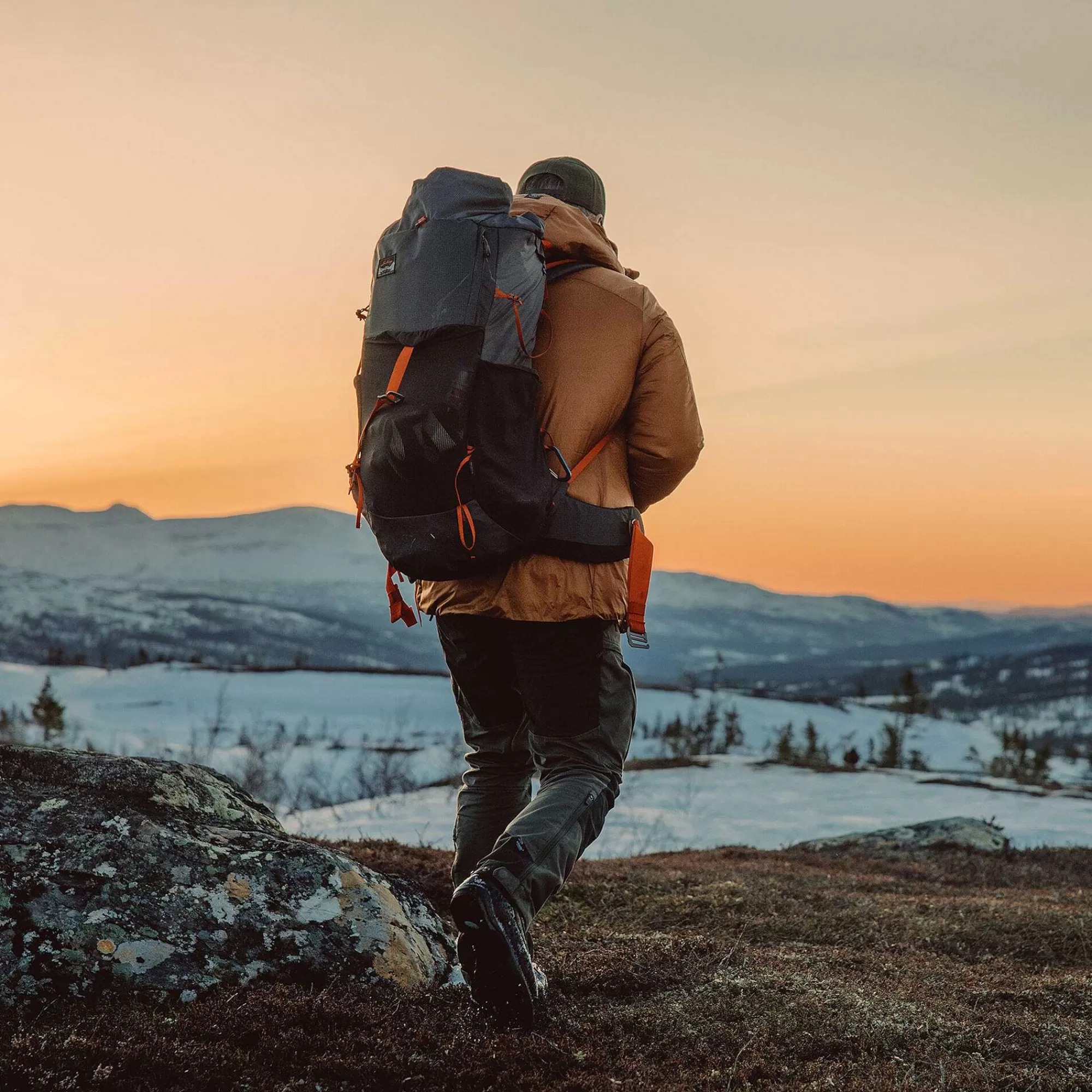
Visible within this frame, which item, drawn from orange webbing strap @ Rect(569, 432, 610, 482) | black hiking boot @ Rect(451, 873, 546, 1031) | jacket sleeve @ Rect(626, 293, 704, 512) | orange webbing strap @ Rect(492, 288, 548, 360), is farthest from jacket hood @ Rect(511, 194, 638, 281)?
black hiking boot @ Rect(451, 873, 546, 1031)

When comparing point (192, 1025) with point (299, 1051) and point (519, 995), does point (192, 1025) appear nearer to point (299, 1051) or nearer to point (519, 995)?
point (299, 1051)

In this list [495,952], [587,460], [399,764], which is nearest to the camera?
[495,952]

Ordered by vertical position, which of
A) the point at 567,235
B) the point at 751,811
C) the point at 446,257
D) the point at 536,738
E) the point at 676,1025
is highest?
the point at 567,235

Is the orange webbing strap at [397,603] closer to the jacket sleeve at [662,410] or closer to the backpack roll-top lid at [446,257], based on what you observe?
the backpack roll-top lid at [446,257]

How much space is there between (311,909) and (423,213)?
2.59m

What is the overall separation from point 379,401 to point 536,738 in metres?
1.36

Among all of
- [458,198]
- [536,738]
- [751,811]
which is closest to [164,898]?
[536,738]

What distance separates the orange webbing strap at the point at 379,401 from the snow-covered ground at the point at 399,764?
18.6 feet

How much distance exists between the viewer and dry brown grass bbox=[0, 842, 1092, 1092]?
2.85m

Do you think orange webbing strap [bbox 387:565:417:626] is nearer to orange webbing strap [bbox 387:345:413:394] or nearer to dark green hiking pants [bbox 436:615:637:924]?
dark green hiking pants [bbox 436:615:637:924]

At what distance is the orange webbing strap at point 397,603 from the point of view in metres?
3.87

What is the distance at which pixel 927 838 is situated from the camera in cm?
1145

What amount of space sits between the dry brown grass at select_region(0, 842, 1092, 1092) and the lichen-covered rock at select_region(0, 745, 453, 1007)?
146 millimetres

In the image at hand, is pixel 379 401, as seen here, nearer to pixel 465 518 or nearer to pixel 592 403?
pixel 465 518
